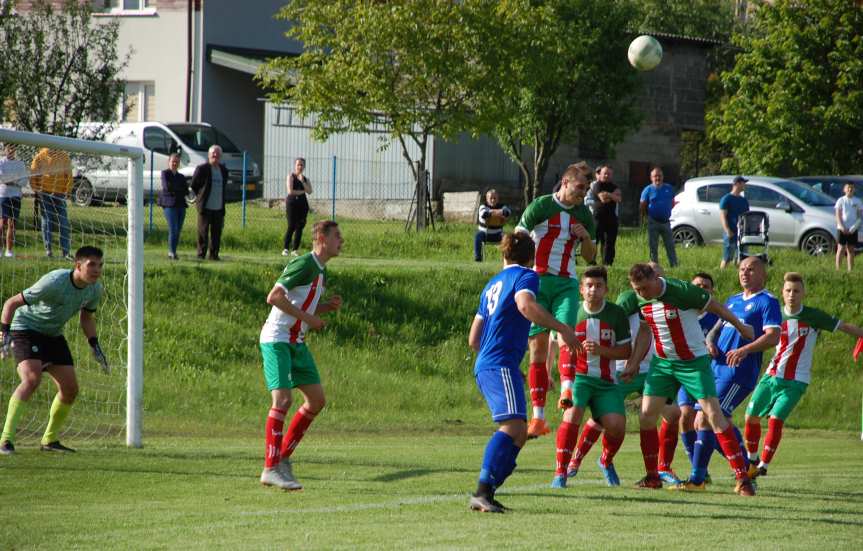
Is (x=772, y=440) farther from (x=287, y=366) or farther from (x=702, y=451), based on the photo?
(x=287, y=366)

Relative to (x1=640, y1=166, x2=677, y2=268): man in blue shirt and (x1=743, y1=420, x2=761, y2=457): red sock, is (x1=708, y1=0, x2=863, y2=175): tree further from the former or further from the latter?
(x1=743, y1=420, x2=761, y2=457): red sock

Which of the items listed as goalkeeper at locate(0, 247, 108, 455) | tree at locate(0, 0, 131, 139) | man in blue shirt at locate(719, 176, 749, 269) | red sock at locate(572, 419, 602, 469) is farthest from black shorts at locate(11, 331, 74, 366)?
tree at locate(0, 0, 131, 139)

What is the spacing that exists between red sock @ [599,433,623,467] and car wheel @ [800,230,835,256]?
1714cm

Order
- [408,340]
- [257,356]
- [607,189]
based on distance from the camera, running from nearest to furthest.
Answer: [257,356] → [408,340] → [607,189]

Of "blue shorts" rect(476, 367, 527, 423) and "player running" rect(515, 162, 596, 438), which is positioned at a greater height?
"player running" rect(515, 162, 596, 438)

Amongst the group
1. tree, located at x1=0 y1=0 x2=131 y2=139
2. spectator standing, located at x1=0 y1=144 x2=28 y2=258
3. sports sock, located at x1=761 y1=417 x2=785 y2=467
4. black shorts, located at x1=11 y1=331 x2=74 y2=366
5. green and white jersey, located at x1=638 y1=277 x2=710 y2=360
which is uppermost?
tree, located at x1=0 y1=0 x2=131 y2=139

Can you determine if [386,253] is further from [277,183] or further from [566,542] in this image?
[566,542]

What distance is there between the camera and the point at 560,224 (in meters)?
11.4

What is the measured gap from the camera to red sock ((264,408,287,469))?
977cm

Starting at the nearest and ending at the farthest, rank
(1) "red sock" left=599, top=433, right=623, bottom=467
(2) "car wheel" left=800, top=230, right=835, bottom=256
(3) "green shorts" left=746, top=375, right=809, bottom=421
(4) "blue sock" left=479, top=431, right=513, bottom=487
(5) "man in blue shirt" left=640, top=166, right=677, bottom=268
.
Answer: (4) "blue sock" left=479, top=431, right=513, bottom=487 → (1) "red sock" left=599, top=433, right=623, bottom=467 → (3) "green shorts" left=746, top=375, right=809, bottom=421 → (5) "man in blue shirt" left=640, top=166, right=677, bottom=268 → (2) "car wheel" left=800, top=230, right=835, bottom=256

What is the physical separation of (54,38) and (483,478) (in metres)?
21.5

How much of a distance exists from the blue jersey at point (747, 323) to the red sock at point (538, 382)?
2.00 meters

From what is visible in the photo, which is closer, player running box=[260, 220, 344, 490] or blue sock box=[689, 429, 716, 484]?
player running box=[260, 220, 344, 490]

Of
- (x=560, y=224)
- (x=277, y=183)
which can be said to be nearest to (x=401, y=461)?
(x=560, y=224)
